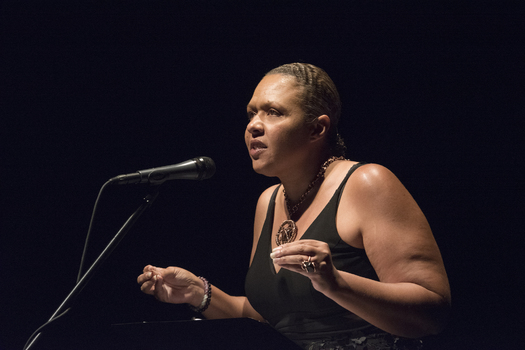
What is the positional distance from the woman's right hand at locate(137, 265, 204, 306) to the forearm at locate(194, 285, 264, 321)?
77 mm

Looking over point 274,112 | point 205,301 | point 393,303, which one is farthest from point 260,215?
point 393,303

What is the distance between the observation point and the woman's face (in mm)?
1857

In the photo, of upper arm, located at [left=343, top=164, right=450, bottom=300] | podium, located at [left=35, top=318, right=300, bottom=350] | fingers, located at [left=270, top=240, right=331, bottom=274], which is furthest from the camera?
upper arm, located at [left=343, top=164, right=450, bottom=300]

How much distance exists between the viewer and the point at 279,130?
185 centimetres

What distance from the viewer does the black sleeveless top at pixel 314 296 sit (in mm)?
1657

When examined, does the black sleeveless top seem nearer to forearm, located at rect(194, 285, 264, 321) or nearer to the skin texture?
the skin texture

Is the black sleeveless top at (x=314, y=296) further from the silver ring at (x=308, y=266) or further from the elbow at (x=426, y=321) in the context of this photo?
the silver ring at (x=308, y=266)

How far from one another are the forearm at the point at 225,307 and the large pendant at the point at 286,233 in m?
0.38

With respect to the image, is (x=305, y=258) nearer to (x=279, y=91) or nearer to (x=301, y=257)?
(x=301, y=257)

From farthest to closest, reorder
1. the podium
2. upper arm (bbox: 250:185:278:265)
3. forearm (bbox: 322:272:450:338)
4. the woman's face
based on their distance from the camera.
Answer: upper arm (bbox: 250:185:278:265) → the woman's face → forearm (bbox: 322:272:450:338) → the podium

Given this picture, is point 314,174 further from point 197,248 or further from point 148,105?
point 148,105

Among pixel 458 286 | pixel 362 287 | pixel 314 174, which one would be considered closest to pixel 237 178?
pixel 314 174

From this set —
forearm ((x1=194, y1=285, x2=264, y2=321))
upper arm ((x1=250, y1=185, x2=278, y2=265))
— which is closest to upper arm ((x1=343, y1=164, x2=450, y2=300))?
upper arm ((x1=250, y1=185, x2=278, y2=265))

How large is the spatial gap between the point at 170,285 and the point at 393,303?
95 cm
